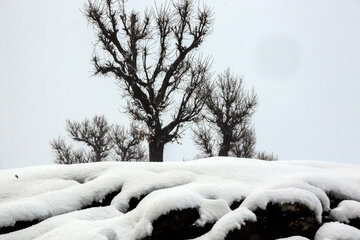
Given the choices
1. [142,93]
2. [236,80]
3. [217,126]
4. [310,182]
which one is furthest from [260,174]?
[236,80]

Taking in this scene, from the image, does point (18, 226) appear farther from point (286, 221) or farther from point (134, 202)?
point (286, 221)

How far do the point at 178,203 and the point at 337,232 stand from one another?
1.71m

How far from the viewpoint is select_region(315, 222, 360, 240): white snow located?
11.4ft

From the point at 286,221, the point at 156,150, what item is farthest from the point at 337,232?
the point at 156,150

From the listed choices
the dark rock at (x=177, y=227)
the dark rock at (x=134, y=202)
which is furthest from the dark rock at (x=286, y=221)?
the dark rock at (x=134, y=202)

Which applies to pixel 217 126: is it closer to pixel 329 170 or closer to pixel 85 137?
pixel 85 137

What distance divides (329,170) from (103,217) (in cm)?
357

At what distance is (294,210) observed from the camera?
372 centimetres

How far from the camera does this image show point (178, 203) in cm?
353

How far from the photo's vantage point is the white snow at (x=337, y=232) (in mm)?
3486

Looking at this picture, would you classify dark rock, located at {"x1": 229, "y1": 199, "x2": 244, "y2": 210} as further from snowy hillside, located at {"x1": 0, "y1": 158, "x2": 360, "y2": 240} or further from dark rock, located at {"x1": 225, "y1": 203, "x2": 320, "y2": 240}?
dark rock, located at {"x1": 225, "y1": 203, "x2": 320, "y2": 240}

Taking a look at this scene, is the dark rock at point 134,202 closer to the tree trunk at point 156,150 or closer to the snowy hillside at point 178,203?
the snowy hillside at point 178,203

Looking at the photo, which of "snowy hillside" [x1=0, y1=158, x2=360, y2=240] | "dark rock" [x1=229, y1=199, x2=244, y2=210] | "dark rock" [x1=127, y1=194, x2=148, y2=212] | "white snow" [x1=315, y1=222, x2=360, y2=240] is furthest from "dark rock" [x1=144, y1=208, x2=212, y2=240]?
"white snow" [x1=315, y1=222, x2=360, y2=240]

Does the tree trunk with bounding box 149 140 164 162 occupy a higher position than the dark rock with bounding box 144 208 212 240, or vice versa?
the tree trunk with bounding box 149 140 164 162
